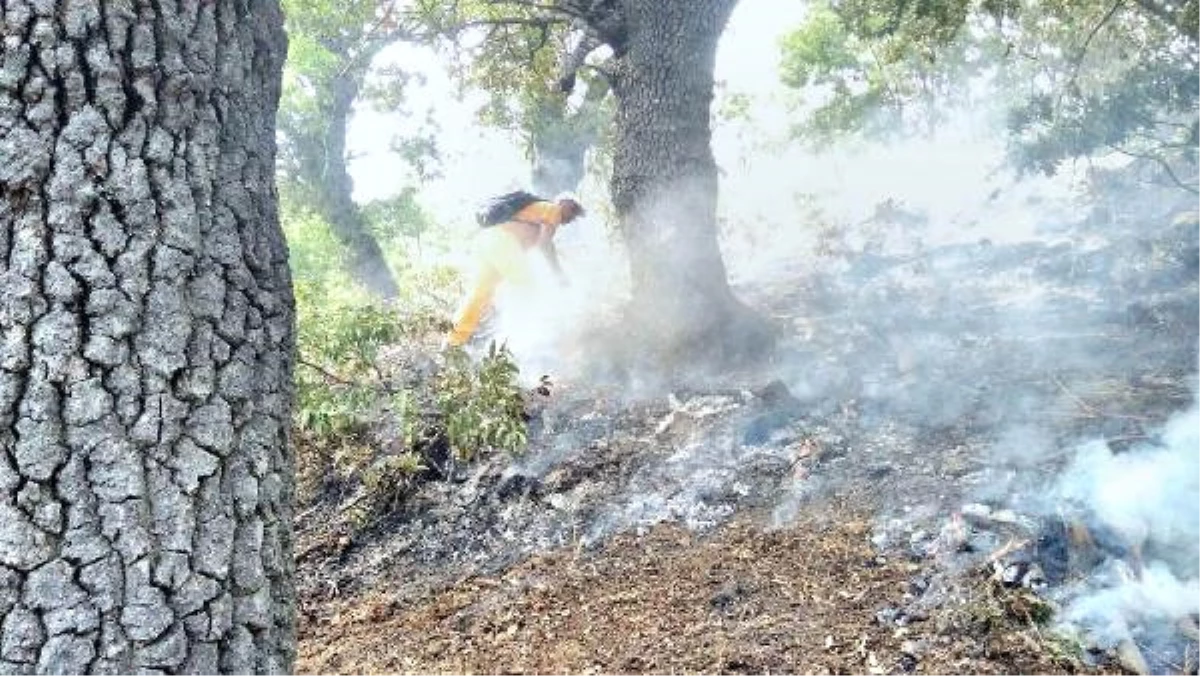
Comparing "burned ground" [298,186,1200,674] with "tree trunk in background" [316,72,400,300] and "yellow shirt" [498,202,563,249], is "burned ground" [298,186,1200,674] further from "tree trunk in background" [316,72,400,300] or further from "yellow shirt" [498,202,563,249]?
"tree trunk in background" [316,72,400,300]

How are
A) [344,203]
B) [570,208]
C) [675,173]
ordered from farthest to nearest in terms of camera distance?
[344,203], [570,208], [675,173]

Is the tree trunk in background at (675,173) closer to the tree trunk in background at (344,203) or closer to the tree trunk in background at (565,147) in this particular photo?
the tree trunk in background at (565,147)

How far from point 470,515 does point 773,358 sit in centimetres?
312

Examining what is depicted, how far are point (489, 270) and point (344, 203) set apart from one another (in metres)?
8.59

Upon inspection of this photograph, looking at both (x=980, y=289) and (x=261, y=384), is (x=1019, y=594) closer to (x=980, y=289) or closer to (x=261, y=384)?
(x=261, y=384)

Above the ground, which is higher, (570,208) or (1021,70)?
(1021,70)

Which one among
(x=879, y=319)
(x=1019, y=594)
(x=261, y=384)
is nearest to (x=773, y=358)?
(x=879, y=319)

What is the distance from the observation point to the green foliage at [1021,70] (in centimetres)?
783

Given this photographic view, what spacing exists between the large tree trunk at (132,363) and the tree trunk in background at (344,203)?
13509mm

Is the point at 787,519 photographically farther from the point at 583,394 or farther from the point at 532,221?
the point at 532,221

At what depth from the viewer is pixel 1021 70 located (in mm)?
18594

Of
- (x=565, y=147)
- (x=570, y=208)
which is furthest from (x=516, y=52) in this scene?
(x=565, y=147)

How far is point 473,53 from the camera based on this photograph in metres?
9.59

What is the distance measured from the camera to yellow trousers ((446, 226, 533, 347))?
7.37 metres
